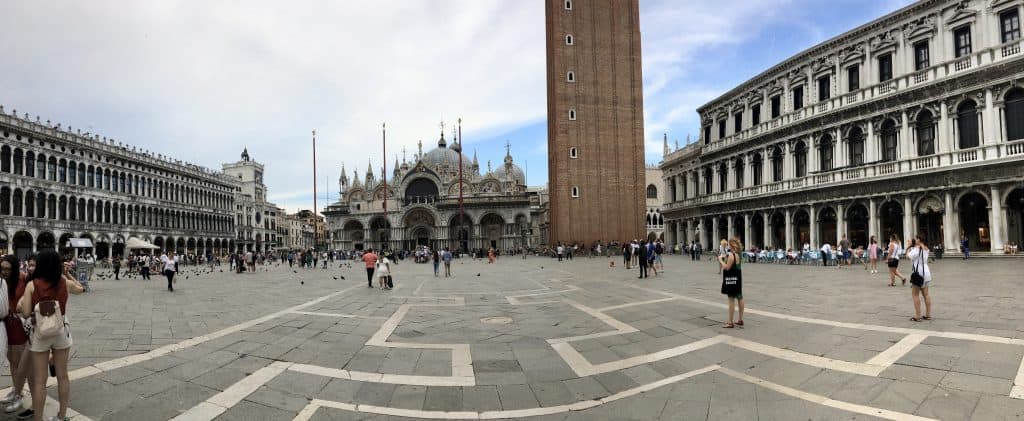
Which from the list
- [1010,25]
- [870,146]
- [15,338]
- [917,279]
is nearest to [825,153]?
[870,146]

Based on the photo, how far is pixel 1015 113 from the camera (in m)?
21.0

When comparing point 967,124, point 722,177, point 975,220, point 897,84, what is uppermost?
point 897,84

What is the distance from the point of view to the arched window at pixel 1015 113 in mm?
20750

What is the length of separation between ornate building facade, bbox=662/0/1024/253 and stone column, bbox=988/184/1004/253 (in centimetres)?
4

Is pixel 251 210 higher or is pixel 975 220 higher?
pixel 251 210

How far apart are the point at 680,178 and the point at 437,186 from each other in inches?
1311

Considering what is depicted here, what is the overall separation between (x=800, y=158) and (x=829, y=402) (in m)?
31.3

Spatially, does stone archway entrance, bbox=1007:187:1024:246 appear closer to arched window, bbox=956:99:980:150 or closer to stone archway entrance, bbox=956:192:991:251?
stone archway entrance, bbox=956:192:991:251

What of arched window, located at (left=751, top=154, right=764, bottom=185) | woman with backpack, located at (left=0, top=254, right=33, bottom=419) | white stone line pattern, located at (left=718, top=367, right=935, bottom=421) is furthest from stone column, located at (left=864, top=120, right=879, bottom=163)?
woman with backpack, located at (left=0, top=254, right=33, bottom=419)

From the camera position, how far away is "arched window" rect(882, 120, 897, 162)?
84.0 ft

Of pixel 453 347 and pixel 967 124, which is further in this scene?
pixel 967 124

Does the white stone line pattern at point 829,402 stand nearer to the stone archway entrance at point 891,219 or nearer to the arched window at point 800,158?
the stone archway entrance at point 891,219

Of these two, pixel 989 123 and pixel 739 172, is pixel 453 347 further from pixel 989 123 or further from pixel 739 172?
pixel 739 172

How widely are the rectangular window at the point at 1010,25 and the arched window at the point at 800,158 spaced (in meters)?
10.2
